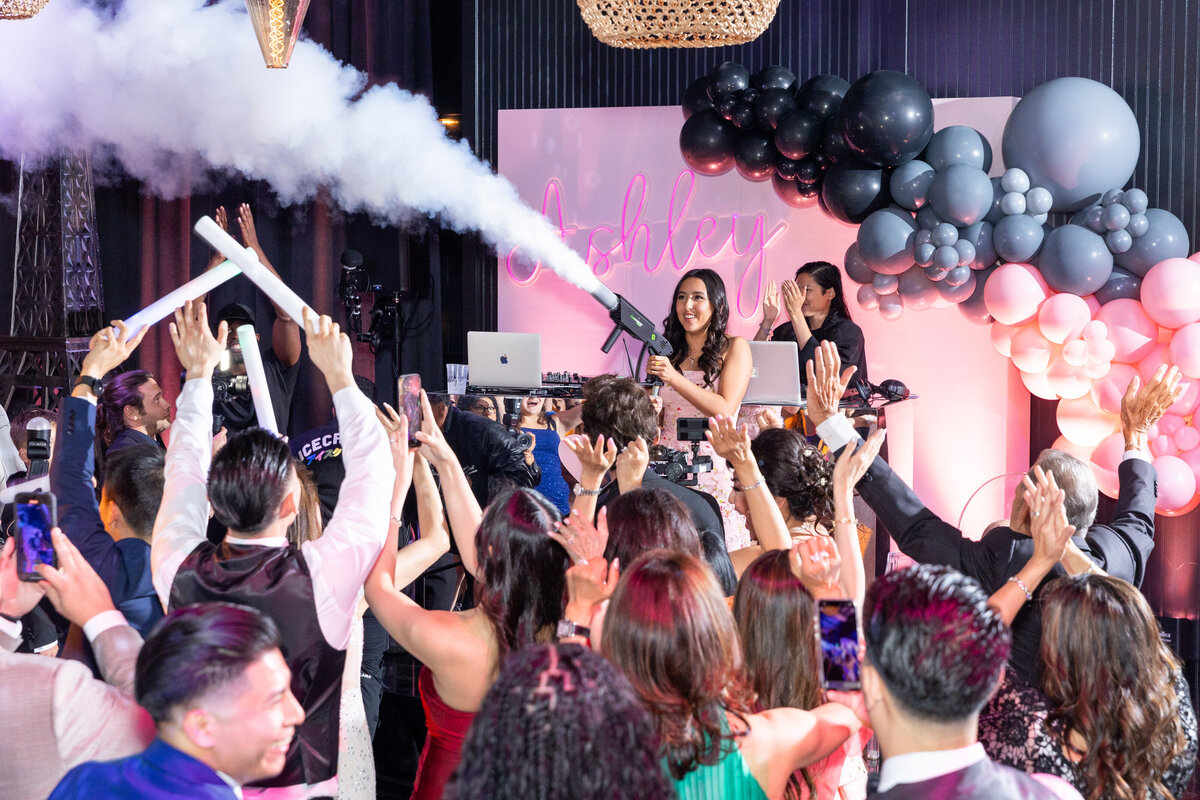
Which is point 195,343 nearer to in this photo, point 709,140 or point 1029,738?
point 1029,738

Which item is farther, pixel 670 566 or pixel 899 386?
pixel 899 386

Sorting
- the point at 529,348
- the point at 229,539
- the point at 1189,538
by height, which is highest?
the point at 529,348

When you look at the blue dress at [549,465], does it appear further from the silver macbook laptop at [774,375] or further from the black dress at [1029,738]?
the black dress at [1029,738]

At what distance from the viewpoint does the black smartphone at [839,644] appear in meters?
1.52

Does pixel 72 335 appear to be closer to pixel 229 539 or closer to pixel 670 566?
pixel 229 539

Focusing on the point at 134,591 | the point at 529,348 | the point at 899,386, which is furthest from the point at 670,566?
the point at 899,386

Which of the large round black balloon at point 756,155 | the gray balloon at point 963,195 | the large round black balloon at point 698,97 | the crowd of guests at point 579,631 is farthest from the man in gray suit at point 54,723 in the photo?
the large round black balloon at point 698,97

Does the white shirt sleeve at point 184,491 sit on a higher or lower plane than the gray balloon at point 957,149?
lower

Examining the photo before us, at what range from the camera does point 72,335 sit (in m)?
5.41

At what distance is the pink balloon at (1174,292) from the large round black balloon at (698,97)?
→ 7.32ft

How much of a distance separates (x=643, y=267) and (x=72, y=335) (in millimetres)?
2976

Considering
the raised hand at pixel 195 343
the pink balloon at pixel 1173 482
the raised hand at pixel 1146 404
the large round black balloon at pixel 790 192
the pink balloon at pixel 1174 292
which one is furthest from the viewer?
the large round black balloon at pixel 790 192

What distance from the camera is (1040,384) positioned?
4.98 m

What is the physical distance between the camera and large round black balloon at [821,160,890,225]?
5.11 m
